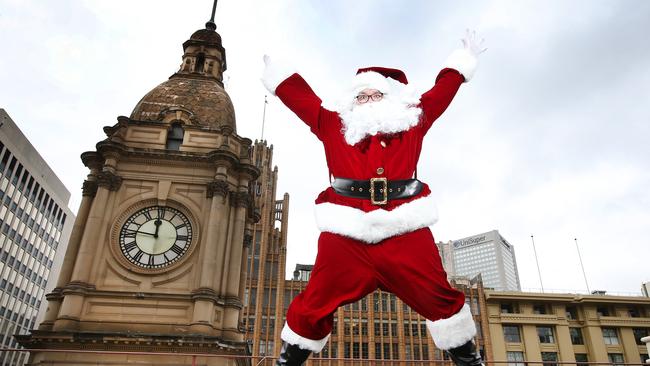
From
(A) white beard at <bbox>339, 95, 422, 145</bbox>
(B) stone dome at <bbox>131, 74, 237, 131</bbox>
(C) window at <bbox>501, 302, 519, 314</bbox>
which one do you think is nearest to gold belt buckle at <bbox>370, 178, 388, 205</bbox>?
(A) white beard at <bbox>339, 95, 422, 145</bbox>

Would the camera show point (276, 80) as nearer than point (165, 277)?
Yes

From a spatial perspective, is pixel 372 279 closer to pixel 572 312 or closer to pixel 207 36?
pixel 207 36

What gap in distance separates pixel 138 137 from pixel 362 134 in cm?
1259

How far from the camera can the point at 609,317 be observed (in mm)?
A: 45906

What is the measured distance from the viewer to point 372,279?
3.66m

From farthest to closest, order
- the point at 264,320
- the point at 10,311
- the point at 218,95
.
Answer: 1. the point at 10,311
2. the point at 264,320
3. the point at 218,95

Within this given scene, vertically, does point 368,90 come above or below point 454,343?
above

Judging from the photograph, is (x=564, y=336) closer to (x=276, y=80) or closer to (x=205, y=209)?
(x=205, y=209)

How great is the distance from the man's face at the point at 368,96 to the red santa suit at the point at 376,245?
23cm

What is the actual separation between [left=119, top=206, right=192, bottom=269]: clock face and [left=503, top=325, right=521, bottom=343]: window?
1632 inches

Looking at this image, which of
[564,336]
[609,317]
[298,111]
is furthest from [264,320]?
[298,111]

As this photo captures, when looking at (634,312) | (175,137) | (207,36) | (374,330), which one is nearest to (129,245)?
(175,137)

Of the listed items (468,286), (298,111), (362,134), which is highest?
(468,286)

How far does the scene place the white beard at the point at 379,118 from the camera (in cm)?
427
